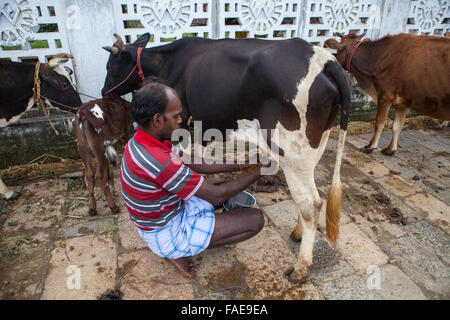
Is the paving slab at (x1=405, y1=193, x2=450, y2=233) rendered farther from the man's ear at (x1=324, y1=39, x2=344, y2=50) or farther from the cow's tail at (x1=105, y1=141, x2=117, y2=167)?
the cow's tail at (x1=105, y1=141, x2=117, y2=167)

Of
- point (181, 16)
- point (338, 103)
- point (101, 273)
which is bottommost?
point (101, 273)

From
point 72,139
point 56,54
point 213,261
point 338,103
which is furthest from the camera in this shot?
point 72,139

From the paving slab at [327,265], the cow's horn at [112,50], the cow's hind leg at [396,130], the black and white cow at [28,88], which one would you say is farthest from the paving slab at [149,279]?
the cow's hind leg at [396,130]

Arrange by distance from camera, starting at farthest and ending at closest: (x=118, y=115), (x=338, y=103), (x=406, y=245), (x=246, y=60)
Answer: (x=118, y=115) → (x=406, y=245) → (x=246, y=60) → (x=338, y=103)

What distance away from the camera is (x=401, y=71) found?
4297 mm

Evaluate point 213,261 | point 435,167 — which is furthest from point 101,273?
point 435,167

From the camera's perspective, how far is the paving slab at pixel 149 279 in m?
2.51

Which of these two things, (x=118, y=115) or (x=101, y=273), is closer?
(x=101, y=273)

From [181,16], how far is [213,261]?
335 centimetres

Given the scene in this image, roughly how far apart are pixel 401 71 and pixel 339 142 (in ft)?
8.95

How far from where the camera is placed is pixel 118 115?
3443 millimetres

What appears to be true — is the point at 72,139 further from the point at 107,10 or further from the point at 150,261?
the point at 150,261

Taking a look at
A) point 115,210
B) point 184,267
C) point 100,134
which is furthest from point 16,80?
point 184,267

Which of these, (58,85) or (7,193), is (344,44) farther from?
(7,193)
